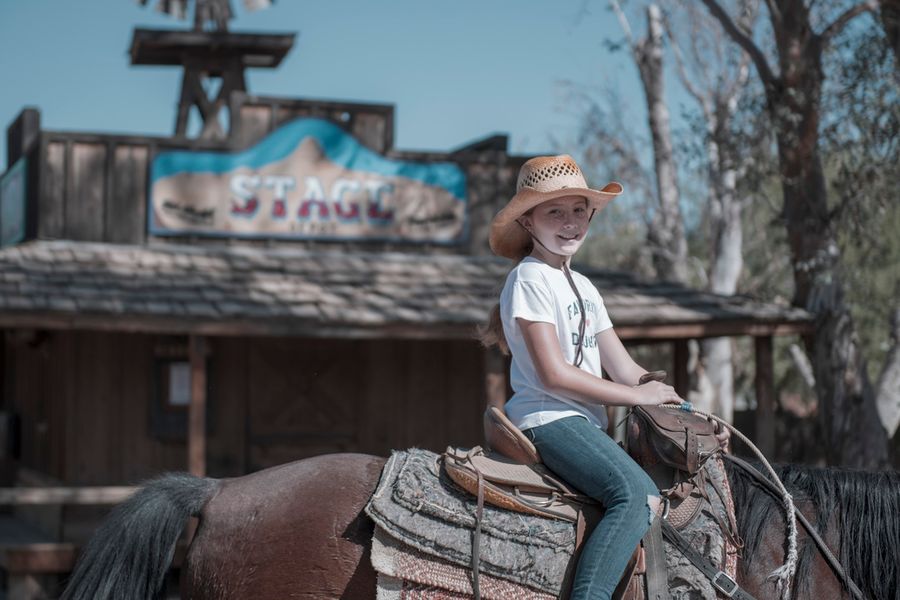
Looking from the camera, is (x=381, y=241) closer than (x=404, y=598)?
No

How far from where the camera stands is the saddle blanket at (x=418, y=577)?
11.4 ft

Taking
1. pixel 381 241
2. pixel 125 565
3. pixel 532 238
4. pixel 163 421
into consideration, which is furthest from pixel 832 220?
pixel 125 565

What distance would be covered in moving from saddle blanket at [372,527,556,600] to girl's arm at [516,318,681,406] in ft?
2.08

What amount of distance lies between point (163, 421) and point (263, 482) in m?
8.32

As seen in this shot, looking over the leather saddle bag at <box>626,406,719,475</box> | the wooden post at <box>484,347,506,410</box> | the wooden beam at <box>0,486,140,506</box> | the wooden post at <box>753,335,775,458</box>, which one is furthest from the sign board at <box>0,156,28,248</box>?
the leather saddle bag at <box>626,406,719,475</box>

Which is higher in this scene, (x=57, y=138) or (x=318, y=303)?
(x=57, y=138)

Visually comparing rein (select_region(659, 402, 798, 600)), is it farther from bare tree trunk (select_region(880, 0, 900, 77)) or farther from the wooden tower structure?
the wooden tower structure

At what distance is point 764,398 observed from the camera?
1145cm

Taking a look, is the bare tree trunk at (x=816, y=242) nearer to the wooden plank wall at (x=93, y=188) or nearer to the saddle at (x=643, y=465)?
the wooden plank wall at (x=93, y=188)

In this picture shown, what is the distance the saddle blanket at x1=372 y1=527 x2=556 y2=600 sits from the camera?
3.47m

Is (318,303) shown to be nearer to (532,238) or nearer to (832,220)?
(832,220)

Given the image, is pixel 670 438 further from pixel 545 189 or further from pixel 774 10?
pixel 774 10

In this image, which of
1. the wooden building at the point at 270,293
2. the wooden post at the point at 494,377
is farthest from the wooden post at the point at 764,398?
the wooden post at the point at 494,377

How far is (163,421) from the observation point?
38.4 ft
